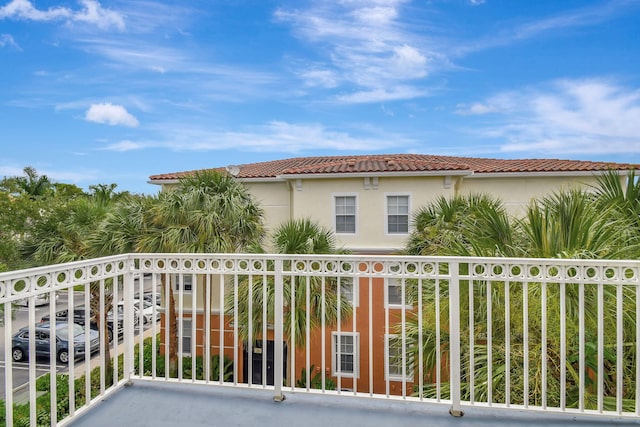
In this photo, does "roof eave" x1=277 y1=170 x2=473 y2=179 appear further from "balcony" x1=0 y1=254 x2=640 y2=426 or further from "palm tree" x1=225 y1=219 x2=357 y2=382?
"balcony" x1=0 y1=254 x2=640 y2=426

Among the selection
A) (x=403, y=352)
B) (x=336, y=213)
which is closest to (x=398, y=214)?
(x=336, y=213)

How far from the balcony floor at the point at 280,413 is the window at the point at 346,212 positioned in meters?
9.27

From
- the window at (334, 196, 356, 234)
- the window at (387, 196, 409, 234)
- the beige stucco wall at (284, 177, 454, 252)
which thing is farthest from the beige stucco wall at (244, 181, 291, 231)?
the window at (387, 196, 409, 234)

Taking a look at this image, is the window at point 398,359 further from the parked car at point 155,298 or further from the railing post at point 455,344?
the parked car at point 155,298

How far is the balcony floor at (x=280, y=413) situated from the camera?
2668 mm

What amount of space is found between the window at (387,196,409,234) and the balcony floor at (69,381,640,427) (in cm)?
933

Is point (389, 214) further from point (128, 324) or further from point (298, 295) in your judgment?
point (128, 324)

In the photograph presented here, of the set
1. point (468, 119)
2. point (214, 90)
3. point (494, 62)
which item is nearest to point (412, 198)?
point (468, 119)

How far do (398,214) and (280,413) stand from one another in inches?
384

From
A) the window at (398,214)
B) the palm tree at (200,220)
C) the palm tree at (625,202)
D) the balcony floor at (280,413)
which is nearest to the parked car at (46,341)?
the palm tree at (200,220)

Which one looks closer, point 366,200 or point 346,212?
point 366,200

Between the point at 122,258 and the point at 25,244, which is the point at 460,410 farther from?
the point at 25,244

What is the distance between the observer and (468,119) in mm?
12062

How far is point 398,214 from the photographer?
11992 millimetres
